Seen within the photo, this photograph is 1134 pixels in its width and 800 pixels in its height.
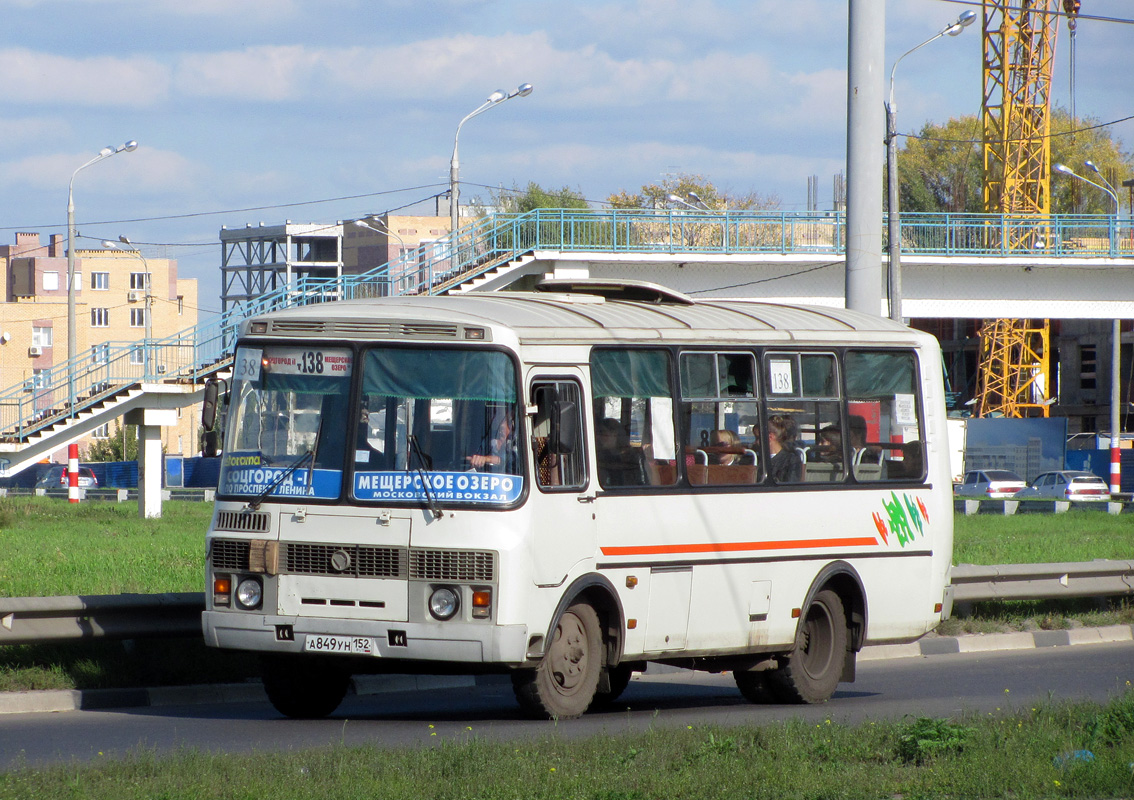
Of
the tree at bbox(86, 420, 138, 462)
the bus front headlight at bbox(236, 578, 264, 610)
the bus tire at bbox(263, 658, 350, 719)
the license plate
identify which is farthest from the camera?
the tree at bbox(86, 420, 138, 462)

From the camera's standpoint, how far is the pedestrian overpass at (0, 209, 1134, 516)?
3453 centimetres

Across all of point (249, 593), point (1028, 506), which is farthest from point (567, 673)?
point (1028, 506)

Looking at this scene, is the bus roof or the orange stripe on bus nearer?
the bus roof

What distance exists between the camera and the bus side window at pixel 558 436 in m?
9.63

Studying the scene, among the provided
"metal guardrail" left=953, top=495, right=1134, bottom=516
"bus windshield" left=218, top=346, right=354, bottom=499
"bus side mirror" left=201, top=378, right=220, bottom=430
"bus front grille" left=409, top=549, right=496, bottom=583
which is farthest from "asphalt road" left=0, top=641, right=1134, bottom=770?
"metal guardrail" left=953, top=495, right=1134, bottom=516

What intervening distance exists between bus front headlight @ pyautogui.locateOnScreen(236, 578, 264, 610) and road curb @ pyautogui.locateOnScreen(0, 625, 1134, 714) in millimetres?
1686

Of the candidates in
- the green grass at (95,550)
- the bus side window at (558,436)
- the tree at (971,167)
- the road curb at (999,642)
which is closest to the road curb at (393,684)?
the road curb at (999,642)

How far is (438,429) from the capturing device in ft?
31.7

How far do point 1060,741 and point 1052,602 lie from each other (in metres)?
10.0

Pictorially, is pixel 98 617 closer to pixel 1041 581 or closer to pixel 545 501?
pixel 545 501

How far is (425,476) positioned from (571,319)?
5.35 ft

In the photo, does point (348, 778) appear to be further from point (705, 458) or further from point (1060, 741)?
point (705, 458)

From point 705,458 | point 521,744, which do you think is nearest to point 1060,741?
point 521,744

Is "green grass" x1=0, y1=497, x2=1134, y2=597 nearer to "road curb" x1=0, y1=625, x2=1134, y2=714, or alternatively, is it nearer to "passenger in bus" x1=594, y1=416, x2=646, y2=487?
"road curb" x1=0, y1=625, x2=1134, y2=714
